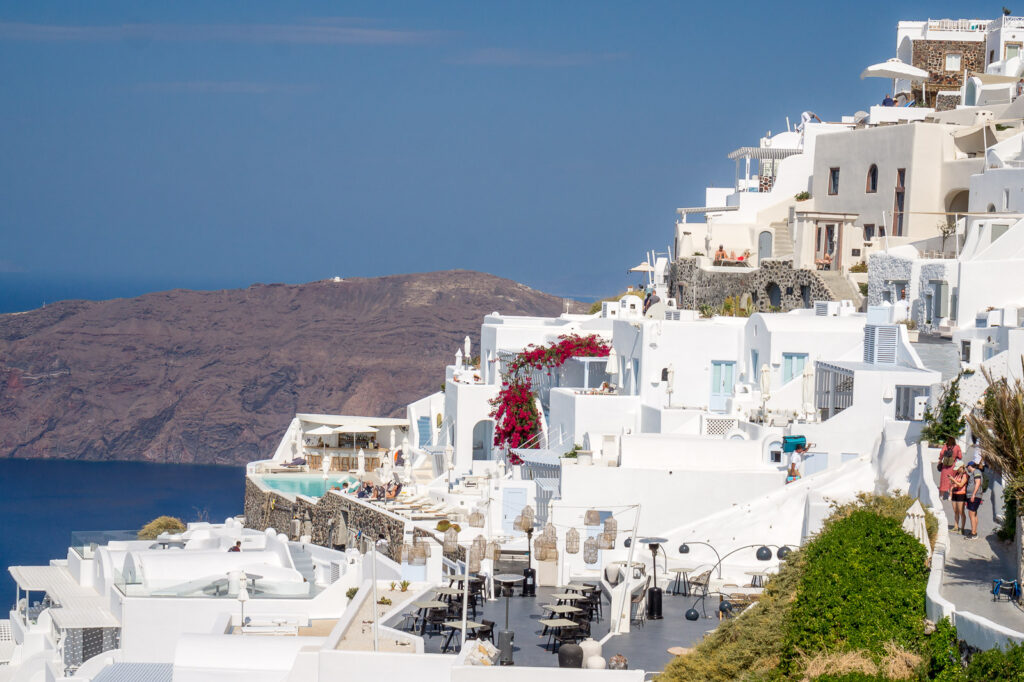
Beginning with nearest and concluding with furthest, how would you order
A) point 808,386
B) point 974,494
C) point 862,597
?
point 862,597
point 974,494
point 808,386

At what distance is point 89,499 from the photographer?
74812 millimetres

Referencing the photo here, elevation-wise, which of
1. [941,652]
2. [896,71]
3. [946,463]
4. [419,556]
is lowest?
[419,556]

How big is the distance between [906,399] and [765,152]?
25827 millimetres

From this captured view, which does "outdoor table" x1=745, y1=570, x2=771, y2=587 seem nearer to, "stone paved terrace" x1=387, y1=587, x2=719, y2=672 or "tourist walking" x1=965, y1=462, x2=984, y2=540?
"stone paved terrace" x1=387, y1=587, x2=719, y2=672

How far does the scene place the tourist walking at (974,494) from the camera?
2019 cm

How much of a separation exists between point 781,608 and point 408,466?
82.6 ft

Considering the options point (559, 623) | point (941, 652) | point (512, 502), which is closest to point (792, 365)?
point (512, 502)

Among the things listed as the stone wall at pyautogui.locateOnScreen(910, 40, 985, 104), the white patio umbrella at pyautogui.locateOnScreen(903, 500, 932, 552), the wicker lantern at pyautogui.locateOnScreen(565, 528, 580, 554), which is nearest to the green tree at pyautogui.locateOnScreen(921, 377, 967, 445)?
the wicker lantern at pyautogui.locateOnScreen(565, 528, 580, 554)

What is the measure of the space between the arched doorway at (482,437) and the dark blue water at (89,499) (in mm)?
20474

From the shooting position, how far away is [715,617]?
23234 mm

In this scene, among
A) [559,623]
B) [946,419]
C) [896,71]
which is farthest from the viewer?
[896,71]

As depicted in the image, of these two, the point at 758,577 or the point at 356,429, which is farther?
the point at 356,429

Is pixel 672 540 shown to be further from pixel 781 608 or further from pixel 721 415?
pixel 781 608

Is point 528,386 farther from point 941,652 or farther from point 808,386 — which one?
point 941,652
